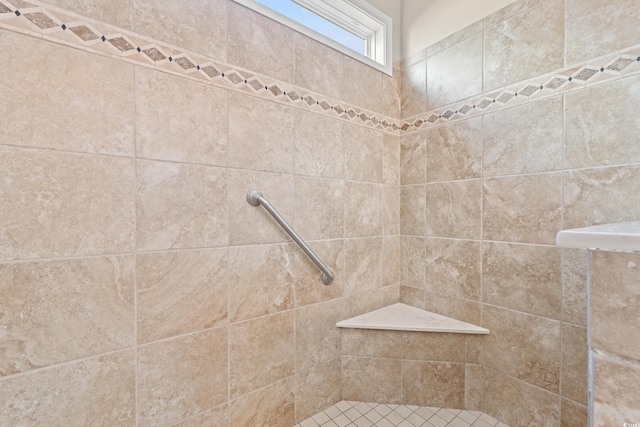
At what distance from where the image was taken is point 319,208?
134 cm

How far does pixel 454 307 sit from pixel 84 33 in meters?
1.80

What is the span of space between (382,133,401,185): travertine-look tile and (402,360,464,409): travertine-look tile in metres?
0.96

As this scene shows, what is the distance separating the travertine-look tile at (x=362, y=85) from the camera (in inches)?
57.1

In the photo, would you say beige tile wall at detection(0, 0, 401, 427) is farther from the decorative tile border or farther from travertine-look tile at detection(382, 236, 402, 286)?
travertine-look tile at detection(382, 236, 402, 286)

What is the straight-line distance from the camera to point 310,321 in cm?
131

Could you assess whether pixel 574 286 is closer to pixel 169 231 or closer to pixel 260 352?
pixel 260 352

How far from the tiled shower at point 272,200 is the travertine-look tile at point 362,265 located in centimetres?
2

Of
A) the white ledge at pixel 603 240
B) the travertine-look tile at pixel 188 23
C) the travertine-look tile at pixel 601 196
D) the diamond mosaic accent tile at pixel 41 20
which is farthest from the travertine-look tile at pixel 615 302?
the diamond mosaic accent tile at pixel 41 20

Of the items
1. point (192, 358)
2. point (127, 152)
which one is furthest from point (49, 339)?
point (127, 152)

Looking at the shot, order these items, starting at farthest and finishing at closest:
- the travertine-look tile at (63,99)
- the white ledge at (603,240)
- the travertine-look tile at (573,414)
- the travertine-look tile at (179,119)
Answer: the travertine-look tile at (573,414) < the travertine-look tile at (179,119) < the travertine-look tile at (63,99) < the white ledge at (603,240)

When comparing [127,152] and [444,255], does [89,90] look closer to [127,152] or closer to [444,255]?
[127,152]

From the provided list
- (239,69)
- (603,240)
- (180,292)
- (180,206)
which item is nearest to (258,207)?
(180,206)

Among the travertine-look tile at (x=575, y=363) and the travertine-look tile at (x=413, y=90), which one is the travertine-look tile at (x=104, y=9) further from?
the travertine-look tile at (x=575, y=363)

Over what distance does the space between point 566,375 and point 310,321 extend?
101cm
